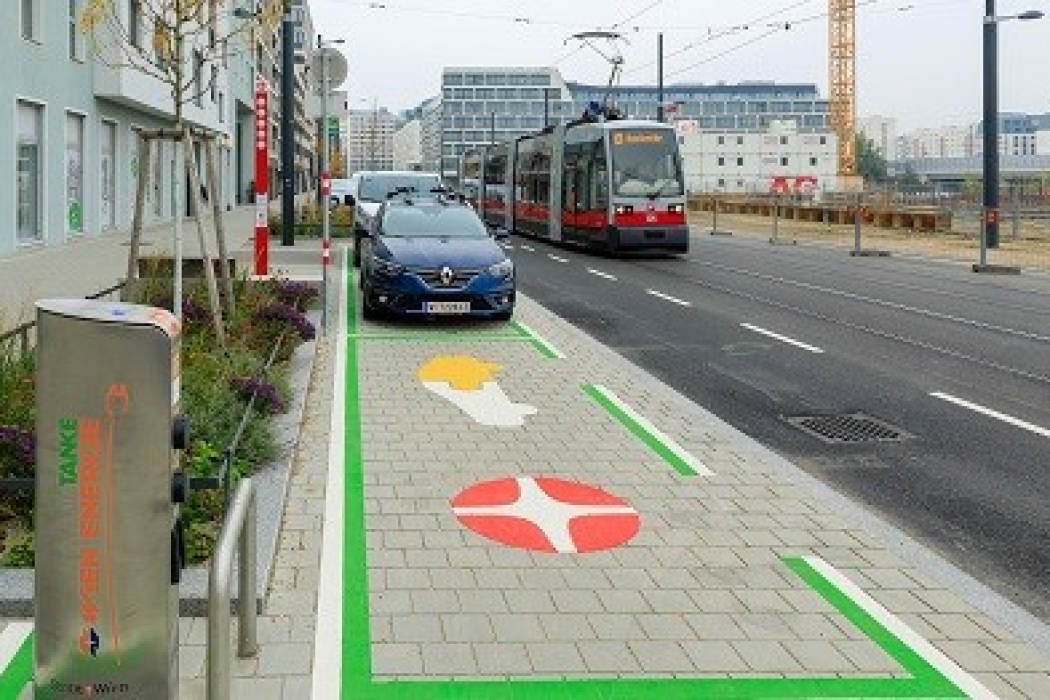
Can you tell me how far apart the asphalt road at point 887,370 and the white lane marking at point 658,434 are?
0.71 metres

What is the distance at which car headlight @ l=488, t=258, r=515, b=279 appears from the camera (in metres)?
15.2

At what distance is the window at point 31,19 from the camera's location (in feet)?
88.3

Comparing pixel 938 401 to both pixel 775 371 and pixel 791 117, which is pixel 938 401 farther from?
pixel 791 117

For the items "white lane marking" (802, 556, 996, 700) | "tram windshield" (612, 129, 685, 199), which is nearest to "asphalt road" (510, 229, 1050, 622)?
"white lane marking" (802, 556, 996, 700)

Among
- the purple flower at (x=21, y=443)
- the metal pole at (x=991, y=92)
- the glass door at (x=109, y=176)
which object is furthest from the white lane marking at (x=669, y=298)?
the glass door at (x=109, y=176)

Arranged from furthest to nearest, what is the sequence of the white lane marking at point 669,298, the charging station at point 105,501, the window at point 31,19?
the window at point 31,19
the white lane marking at point 669,298
the charging station at point 105,501

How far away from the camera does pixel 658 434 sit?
919 cm

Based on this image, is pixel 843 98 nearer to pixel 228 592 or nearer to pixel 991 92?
pixel 991 92

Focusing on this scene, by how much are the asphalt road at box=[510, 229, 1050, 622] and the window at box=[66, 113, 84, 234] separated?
1182 cm

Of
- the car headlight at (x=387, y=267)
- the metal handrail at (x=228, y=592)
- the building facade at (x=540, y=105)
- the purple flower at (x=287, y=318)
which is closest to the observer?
the metal handrail at (x=228, y=592)

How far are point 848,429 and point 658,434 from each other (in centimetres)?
156

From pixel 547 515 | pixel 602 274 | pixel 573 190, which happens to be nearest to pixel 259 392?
pixel 547 515

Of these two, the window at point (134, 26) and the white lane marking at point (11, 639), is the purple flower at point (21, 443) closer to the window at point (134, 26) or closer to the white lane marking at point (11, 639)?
the white lane marking at point (11, 639)

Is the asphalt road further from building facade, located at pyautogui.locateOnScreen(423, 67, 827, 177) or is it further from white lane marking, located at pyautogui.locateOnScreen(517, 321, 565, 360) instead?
building facade, located at pyautogui.locateOnScreen(423, 67, 827, 177)
